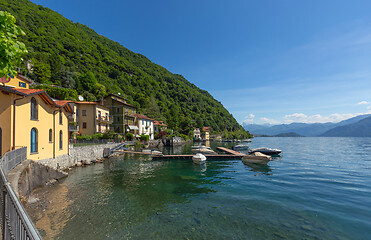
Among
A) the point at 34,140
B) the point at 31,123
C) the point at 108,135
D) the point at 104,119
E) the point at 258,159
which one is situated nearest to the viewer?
the point at 31,123

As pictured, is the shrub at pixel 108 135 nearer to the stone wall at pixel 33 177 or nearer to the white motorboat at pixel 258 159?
the stone wall at pixel 33 177

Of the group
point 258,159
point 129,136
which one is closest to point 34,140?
point 258,159

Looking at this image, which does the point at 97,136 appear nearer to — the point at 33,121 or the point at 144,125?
the point at 144,125

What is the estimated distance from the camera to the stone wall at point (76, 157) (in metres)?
20.6

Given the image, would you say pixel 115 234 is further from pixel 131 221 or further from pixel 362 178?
pixel 362 178

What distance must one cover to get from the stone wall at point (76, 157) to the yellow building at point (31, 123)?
84 cm

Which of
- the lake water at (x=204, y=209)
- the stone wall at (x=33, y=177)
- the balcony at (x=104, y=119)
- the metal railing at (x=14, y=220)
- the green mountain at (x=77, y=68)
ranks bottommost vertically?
the lake water at (x=204, y=209)

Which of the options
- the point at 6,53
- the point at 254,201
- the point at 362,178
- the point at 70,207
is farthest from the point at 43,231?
the point at 362,178

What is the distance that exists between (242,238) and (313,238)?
4.00m

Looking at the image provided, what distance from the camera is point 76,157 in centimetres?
2755

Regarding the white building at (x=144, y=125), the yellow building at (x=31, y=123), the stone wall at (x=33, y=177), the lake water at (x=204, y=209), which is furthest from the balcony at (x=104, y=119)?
the lake water at (x=204, y=209)

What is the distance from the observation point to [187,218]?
11320 mm

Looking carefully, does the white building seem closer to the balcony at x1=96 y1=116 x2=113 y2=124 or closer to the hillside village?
the balcony at x1=96 y1=116 x2=113 y2=124

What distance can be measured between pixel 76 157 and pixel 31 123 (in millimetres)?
12796
